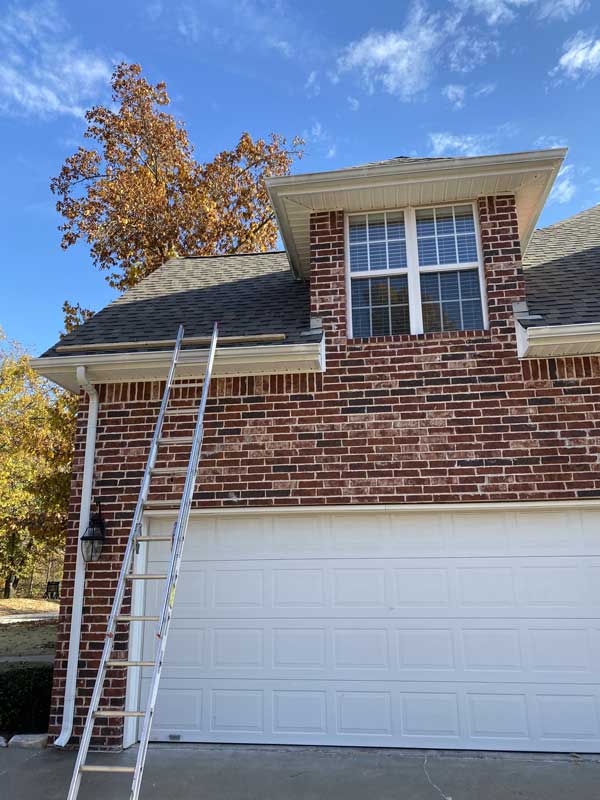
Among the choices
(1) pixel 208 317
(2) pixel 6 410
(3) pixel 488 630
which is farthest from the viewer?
(2) pixel 6 410

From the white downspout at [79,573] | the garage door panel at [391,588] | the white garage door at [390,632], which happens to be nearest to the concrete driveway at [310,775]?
the white garage door at [390,632]

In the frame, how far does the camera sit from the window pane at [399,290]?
6.77 meters

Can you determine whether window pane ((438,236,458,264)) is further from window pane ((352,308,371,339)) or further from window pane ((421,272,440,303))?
window pane ((352,308,371,339))

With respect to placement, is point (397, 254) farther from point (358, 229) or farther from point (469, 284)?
point (469, 284)

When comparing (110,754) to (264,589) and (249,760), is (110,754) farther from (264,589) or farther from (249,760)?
(264,589)

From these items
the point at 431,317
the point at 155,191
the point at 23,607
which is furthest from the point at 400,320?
the point at 23,607

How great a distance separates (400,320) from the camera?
6.69 meters

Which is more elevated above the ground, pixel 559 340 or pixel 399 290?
pixel 399 290

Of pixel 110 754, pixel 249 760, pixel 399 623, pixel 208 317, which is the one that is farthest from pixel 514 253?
pixel 110 754

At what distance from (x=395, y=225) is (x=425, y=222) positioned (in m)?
0.34

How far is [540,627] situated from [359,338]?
3361mm

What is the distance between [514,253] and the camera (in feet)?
21.9

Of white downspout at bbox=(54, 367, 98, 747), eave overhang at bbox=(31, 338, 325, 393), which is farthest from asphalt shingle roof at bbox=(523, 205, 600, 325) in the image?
white downspout at bbox=(54, 367, 98, 747)

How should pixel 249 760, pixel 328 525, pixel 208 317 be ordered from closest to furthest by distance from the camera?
pixel 249 760, pixel 328 525, pixel 208 317
